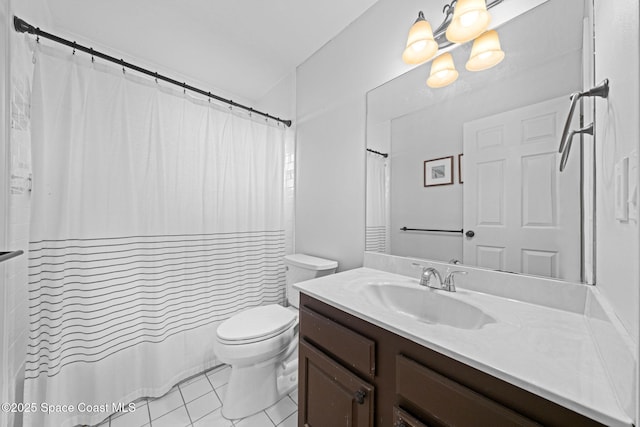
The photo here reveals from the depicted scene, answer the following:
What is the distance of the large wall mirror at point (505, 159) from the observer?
853mm

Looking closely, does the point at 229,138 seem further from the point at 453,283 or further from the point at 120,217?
the point at 453,283

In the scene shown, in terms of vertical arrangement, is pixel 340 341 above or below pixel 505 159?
below

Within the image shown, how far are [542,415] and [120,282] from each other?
6.04ft

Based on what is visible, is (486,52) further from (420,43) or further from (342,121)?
(342,121)

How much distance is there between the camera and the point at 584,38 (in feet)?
2.74

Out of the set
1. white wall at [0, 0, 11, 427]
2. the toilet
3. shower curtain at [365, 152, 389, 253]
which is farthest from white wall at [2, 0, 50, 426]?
shower curtain at [365, 152, 389, 253]

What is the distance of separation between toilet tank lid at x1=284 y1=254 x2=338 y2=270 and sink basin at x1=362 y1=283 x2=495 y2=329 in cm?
51

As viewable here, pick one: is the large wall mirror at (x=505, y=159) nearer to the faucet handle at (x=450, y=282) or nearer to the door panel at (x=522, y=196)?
the door panel at (x=522, y=196)

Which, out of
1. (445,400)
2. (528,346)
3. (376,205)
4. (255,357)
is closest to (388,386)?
(445,400)

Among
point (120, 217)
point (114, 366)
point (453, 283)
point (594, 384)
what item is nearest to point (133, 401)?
point (114, 366)

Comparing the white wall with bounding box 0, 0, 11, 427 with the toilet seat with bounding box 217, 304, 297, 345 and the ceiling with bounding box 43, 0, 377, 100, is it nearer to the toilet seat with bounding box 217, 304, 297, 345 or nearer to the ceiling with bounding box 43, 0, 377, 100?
the ceiling with bounding box 43, 0, 377, 100

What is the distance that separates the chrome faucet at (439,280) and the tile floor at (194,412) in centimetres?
107

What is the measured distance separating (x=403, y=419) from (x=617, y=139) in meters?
0.88

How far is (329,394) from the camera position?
96 cm
